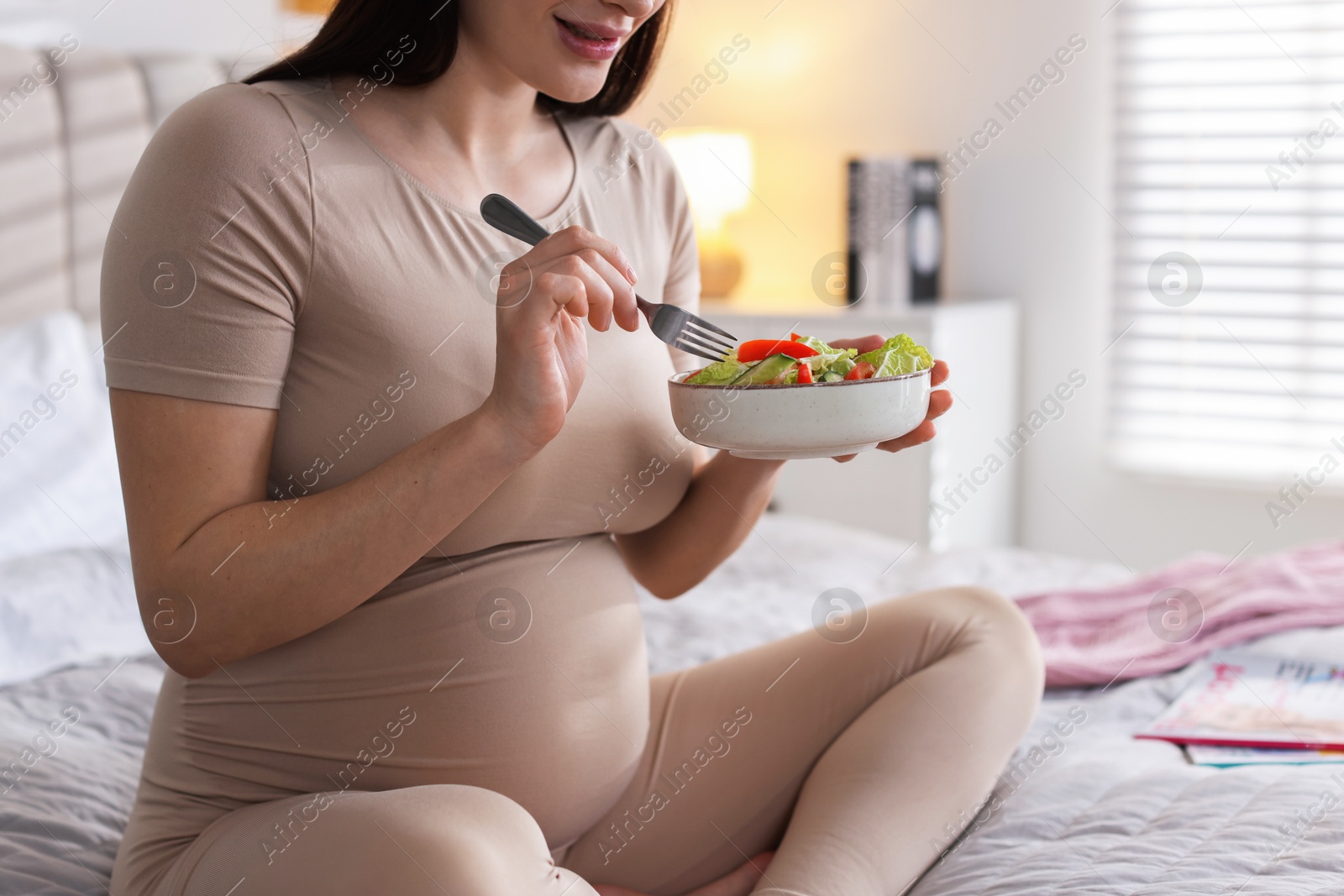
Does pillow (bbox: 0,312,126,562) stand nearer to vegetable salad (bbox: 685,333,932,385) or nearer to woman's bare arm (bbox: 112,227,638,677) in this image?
woman's bare arm (bbox: 112,227,638,677)

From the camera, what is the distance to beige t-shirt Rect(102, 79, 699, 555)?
0.70m

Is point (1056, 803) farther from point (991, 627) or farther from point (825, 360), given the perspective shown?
point (825, 360)

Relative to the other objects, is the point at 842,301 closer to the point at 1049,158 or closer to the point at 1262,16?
the point at 1049,158

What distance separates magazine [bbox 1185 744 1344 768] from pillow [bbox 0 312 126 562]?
122 centimetres

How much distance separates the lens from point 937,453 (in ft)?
7.43

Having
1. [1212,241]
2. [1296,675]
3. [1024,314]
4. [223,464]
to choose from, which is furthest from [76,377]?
[1212,241]

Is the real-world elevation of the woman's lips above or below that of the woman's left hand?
above

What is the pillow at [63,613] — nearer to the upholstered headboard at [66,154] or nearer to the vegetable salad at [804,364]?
the upholstered headboard at [66,154]

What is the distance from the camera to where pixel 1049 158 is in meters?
2.49

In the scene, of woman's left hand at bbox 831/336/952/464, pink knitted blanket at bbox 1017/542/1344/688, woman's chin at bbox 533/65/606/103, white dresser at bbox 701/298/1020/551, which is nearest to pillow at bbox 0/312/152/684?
woman's chin at bbox 533/65/606/103

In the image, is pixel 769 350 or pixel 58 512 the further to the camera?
pixel 58 512

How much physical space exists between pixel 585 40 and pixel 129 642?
0.86 m

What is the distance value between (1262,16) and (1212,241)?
0.43 meters

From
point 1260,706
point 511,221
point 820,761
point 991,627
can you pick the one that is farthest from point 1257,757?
point 511,221
